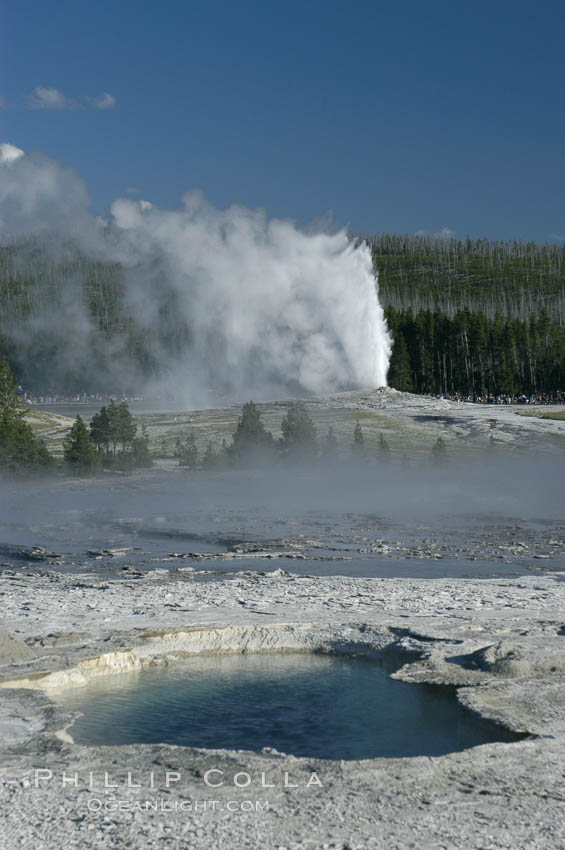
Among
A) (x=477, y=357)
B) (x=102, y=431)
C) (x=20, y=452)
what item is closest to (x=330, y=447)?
(x=102, y=431)

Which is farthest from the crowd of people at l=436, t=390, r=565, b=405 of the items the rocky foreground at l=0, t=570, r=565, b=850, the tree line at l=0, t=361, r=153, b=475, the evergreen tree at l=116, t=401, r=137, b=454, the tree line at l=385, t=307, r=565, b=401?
the rocky foreground at l=0, t=570, r=565, b=850

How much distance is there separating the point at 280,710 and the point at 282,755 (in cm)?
186

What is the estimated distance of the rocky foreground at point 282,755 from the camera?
272 inches

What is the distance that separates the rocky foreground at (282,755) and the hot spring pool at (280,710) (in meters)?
0.32

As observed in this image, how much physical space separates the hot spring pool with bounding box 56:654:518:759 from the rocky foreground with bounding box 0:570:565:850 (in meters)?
0.32

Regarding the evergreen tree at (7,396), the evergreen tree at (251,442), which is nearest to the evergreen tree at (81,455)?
the evergreen tree at (251,442)

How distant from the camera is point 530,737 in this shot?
351 inches

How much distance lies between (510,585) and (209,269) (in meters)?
86.1

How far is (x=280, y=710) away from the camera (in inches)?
412

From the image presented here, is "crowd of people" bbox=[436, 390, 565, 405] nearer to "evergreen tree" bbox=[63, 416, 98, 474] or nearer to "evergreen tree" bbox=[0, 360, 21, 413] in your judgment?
"evergreen tree" bbox=[0, 360, 21, 413]

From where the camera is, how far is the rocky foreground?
6.91 m

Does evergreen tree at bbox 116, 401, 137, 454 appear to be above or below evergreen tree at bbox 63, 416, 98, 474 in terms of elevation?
above

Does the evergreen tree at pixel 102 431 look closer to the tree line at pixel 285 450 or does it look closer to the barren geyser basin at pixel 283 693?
the tree line at pixel 285 450

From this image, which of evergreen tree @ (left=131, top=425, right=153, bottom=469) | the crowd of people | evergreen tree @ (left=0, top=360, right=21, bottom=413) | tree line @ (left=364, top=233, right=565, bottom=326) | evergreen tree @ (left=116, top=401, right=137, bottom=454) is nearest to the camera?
evergreen tree @ (left=131, top=425, right=153, bottom=469)
